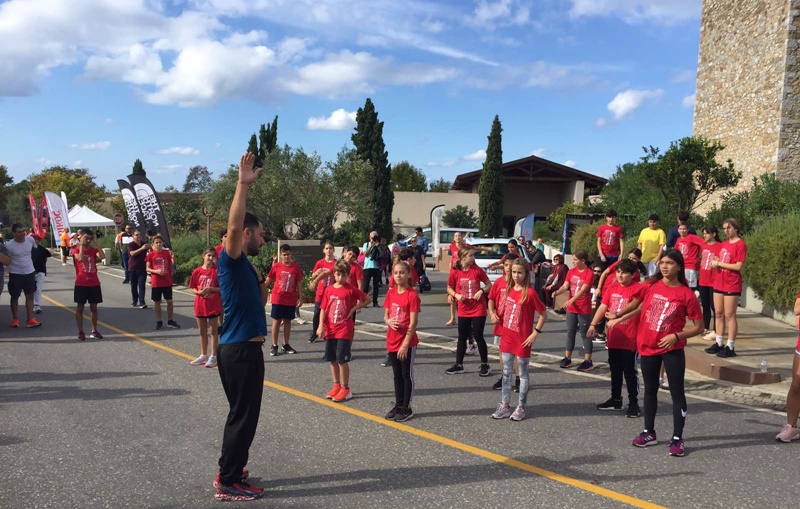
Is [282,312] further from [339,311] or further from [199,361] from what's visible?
[339,311]

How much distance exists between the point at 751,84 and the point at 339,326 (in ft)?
69.7

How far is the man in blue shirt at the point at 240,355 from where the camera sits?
4.38 m

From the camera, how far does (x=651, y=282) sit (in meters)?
6.29

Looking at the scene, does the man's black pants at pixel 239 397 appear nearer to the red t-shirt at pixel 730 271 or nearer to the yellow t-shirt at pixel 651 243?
the red t-shirt at pixel 730 271

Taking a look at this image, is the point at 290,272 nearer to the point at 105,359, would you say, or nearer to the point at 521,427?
the point at 105,359

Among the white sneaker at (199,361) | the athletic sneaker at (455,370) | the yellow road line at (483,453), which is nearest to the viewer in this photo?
the yellow road line at (483,453)

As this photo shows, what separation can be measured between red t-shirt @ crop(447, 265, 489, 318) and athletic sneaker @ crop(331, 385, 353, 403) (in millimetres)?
2023

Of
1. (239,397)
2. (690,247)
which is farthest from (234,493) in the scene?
(690,247)

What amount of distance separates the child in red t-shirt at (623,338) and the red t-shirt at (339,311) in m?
2.64

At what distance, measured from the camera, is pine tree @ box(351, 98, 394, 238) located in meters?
36.6

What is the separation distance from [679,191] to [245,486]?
16767mm

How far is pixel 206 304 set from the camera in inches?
360

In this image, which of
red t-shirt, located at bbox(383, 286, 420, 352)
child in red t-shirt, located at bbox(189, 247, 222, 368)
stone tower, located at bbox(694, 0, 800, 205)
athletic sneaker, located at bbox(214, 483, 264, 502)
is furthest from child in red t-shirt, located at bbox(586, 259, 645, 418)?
stone tower, located at bbox(694, 0, 800, 205)

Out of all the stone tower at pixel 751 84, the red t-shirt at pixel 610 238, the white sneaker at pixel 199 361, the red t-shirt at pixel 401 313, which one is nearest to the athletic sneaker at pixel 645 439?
the red t-shirt at pixel 401 313
